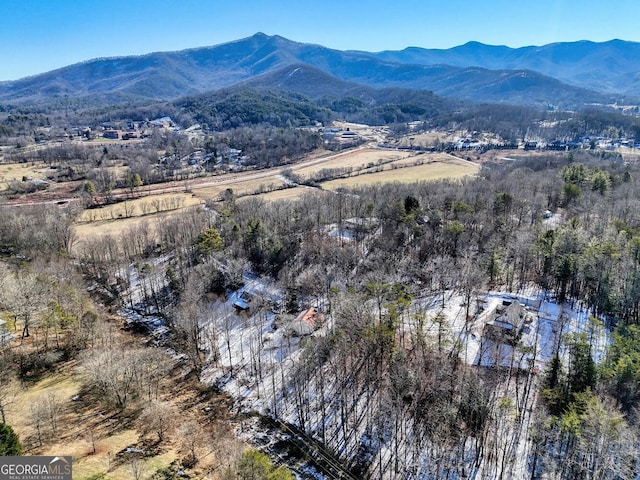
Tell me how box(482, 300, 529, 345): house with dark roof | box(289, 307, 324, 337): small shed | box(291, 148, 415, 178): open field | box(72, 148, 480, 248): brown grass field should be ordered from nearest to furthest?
box(482, 300, 529, 345): house with dark roof < box(289, 307, 324, 337): small shed < box(72, 148, 480, 248): brown grass field < box(291, 148, 415, 178): open field

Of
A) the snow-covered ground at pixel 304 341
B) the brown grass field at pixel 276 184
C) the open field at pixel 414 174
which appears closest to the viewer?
the snow-covered ground at pixel 304 341

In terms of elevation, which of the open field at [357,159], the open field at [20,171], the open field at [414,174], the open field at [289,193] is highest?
the open field at [20,171]

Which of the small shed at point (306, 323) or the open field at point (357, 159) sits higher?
the open field at point (357, 159)

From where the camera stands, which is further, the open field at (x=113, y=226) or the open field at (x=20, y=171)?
the open field at (x=20, y=171)

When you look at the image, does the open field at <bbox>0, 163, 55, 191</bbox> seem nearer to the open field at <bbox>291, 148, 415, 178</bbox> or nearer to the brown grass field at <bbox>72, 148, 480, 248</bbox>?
the brown grass field at <bbox>72, 148, 480, 248</bbox>

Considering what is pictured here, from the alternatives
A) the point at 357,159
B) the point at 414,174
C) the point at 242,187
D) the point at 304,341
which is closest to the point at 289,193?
the point at 242,187

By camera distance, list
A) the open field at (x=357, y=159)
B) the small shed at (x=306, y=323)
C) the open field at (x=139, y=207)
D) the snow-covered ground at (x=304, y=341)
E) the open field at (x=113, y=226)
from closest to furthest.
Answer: the snow-covered ground at (x=304, y=341) → the small shed at (x=306, y=323) → the open field at (x=113, y=226) → the open field at (x=139, y=207) → the open field at (x=357, y=159)

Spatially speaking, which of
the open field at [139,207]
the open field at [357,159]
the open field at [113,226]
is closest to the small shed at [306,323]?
the open field at [113,226]

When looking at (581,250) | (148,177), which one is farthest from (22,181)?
(581,250)

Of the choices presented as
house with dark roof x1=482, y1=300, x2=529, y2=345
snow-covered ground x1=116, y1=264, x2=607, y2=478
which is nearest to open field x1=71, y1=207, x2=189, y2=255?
snow-covered ground x1=116, y1=264, x2=607, y2=478

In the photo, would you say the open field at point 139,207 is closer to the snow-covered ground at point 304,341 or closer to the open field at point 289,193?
the open field at point 289,193
